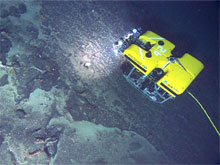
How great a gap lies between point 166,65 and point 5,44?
13.3 ft

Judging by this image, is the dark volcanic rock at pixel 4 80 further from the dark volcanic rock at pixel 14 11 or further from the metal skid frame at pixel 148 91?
the metal skid frame at pixel 148 91

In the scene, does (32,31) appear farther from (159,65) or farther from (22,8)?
(159,65)

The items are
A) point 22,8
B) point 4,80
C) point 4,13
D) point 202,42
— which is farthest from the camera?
point 202,42

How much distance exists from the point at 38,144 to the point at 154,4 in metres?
5.54

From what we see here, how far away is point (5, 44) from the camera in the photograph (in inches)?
162

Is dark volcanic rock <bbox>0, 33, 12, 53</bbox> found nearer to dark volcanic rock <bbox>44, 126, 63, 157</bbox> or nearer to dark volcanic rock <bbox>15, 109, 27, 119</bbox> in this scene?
dark volcanic rock <bbox>15, 109, 27, 119</bbox>

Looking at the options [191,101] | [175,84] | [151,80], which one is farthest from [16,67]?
[191,101]

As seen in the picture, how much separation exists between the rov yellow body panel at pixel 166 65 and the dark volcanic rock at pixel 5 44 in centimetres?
302

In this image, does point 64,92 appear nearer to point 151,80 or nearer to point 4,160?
point 4,160

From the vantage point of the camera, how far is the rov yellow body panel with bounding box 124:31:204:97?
3447 mm

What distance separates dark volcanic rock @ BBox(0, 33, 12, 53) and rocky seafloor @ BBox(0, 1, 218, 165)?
0.02 meters

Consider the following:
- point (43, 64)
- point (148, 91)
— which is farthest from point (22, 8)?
point (148, 91)

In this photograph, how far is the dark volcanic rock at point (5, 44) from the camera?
13.3 feet

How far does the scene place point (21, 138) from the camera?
3559mm
